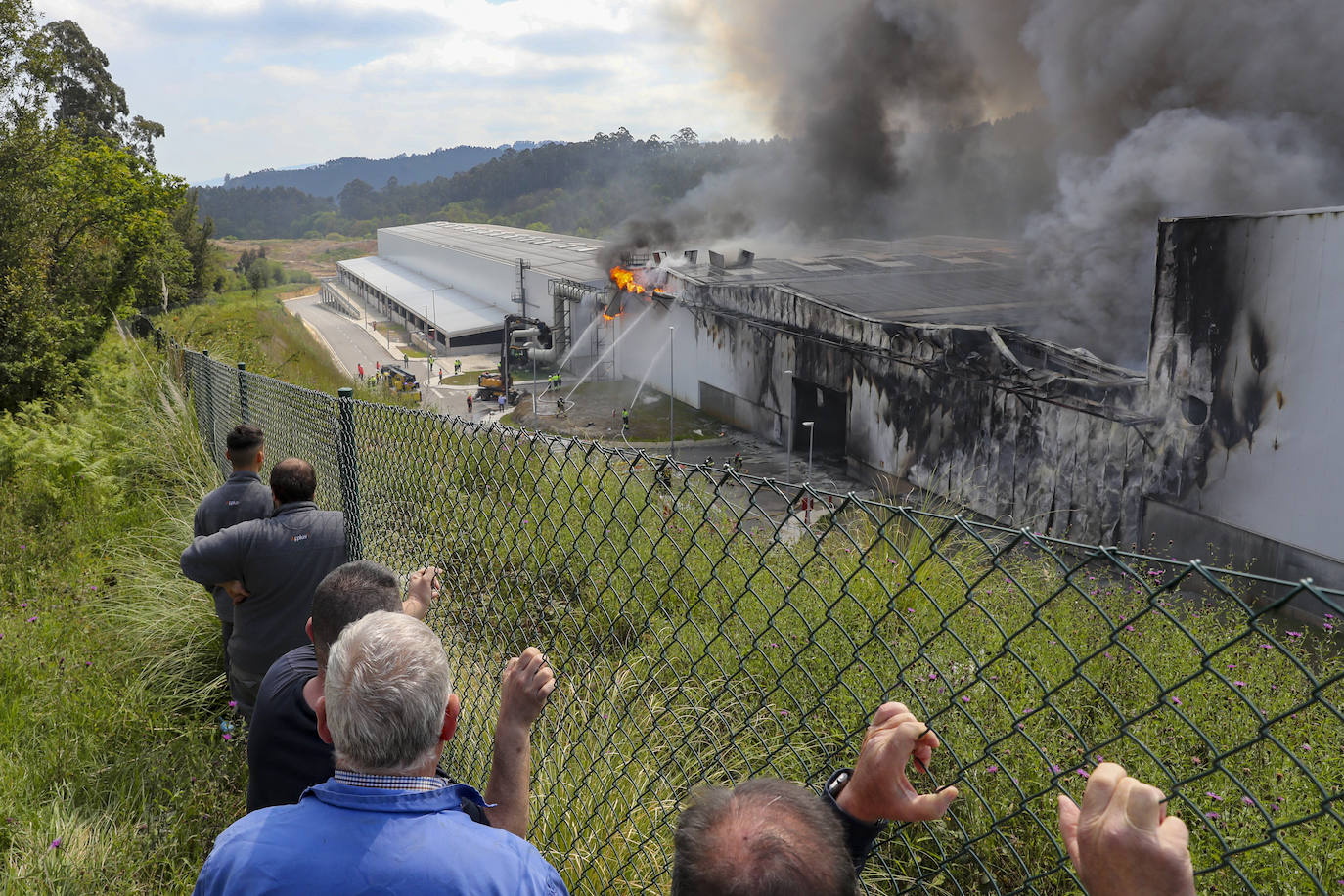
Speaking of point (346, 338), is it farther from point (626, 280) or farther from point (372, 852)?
point (372, 852)

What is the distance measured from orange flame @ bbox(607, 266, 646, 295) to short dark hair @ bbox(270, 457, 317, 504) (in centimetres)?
3241

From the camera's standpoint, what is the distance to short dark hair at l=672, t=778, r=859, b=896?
132 cm

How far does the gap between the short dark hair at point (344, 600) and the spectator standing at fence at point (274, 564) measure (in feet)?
4.50

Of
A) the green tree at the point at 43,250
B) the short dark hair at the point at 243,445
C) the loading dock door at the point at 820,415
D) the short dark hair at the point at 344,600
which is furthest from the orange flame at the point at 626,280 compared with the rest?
the short dark hair at the point at 344,600

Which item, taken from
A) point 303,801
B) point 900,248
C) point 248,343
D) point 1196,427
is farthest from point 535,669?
point 900,248

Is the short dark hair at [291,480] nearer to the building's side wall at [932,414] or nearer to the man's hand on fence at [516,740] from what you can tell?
the man's hand on fence at [516,740]

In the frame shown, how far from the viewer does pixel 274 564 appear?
Answer: 3.92 m

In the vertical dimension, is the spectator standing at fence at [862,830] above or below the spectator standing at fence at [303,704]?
above

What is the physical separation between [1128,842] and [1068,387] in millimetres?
18041

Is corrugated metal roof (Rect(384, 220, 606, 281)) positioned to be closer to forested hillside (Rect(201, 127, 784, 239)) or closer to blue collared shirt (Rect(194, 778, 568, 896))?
forested hillside (Rect(201, 127, 784, 239))

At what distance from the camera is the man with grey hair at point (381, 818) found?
5.44 feet

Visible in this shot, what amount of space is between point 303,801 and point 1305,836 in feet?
9.87

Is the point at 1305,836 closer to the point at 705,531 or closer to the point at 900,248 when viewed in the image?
the point at 705,531

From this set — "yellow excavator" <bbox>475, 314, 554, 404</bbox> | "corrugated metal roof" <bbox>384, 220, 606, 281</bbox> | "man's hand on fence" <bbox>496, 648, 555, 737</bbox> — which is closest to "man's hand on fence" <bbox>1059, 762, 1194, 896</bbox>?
"man's hand on fence" <bbox>496, 648, 555, 737</bbox>
